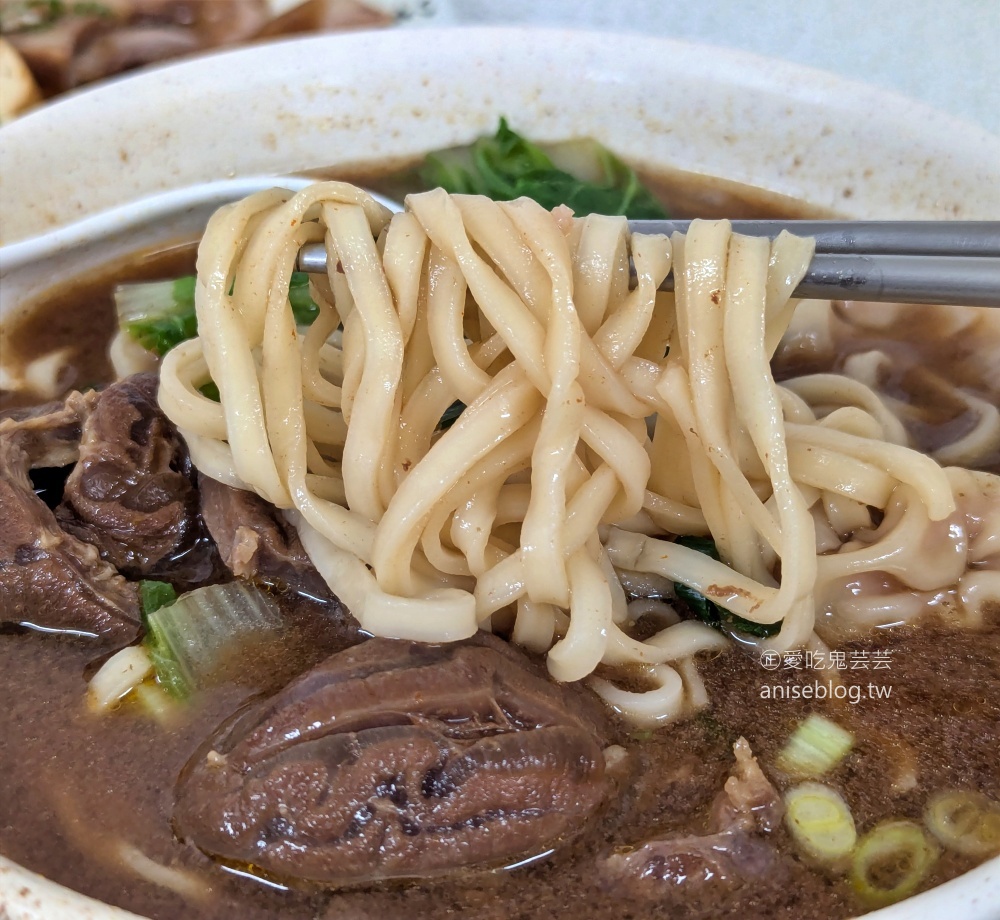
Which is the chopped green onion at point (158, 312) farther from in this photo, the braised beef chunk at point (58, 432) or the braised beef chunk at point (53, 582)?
the braised beef chunk at point (53, 582)

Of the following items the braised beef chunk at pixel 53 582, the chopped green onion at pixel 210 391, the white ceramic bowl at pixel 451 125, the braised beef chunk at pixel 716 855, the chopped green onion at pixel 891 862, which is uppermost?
the white ceramic bowl at pixel 451 125

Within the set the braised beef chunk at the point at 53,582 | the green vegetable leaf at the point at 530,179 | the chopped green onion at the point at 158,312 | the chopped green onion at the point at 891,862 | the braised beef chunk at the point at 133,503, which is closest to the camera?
the chopped green onion at the point at 891,862

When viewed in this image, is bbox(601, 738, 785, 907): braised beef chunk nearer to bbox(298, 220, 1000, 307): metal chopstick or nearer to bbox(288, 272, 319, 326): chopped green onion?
bbox(298, 220, 1000, 307): metal chopstick

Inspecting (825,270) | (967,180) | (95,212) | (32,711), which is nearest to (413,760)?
(32,711)

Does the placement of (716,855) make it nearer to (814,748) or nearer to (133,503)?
(814,748)

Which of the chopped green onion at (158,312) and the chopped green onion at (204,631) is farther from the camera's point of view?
the chopped green onion at (158,312)

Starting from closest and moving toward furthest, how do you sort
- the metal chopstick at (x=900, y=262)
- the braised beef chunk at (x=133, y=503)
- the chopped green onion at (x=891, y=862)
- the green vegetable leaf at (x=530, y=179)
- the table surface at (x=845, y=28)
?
1. the chopped green onion at (x=891, y=862)
2. the metal chopstick at (x=900, y=262)
3. the braised beef chunk at (x=133, y=503)
4. the green vegetable leaf at (x=530, y=179)
5. the table surface at (x=845, y=28)

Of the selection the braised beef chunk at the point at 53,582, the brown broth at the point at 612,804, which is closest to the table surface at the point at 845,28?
the brown broth at the point at 612,804
